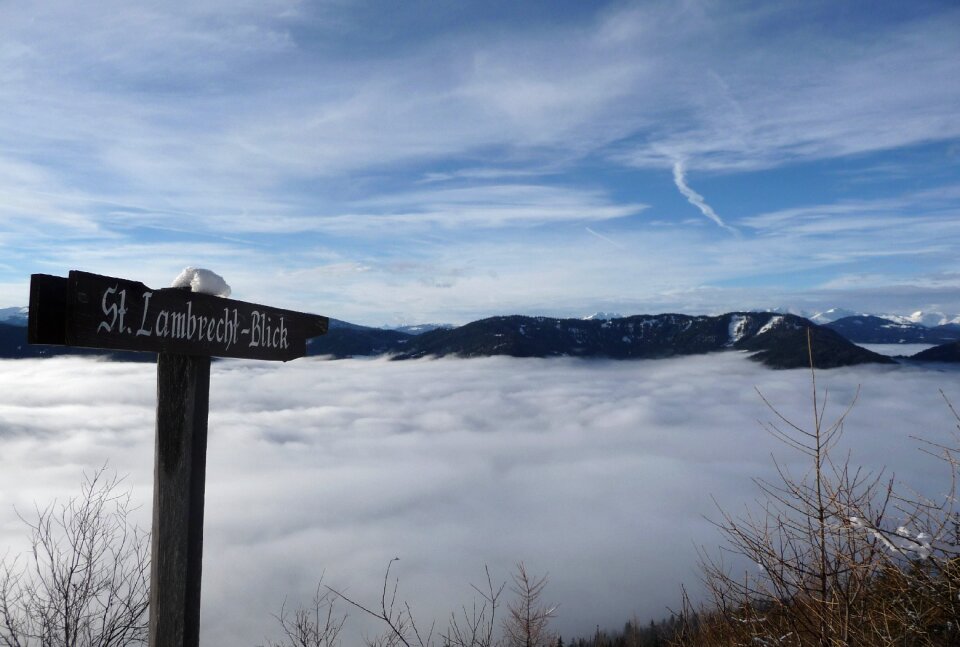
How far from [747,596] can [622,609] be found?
203761 millimetres

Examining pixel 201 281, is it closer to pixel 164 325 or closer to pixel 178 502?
pixel 164 325

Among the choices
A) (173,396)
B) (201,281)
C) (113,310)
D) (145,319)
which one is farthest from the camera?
(201,281)

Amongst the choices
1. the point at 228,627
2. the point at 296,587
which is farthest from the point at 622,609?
the point at 228,627

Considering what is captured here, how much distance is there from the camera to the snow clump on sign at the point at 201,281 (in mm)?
4191

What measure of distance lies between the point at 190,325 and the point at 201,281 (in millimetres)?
357

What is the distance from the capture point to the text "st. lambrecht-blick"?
3.57 meters

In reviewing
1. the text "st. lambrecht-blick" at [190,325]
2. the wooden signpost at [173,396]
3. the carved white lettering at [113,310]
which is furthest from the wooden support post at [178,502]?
the carved white lettering at [113,310]

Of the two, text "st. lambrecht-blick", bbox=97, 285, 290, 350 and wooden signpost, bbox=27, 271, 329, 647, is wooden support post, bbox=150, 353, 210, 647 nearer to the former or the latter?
wooden signpost, bbox=27, 271, 329, 647

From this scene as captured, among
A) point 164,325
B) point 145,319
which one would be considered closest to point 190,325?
point 164,325

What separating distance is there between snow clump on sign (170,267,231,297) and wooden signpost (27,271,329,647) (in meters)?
0.08

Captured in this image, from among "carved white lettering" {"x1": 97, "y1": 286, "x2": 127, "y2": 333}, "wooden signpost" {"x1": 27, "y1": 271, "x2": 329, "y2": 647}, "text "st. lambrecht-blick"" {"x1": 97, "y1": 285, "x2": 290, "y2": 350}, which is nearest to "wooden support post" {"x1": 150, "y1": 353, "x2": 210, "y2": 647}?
"wooden signpost" {"x1": 27, "y1": 271, "x2": 329, "y2": 647}

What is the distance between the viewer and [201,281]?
13.8 feet

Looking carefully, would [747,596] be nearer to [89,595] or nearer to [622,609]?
[89,595]

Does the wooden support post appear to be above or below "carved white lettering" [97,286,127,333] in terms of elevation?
below
